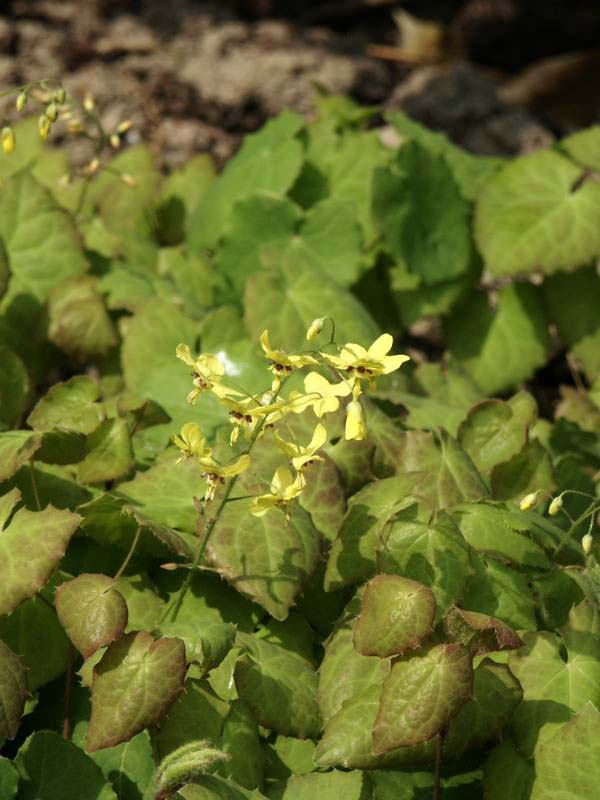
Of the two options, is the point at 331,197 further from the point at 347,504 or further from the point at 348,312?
the point at 347,504

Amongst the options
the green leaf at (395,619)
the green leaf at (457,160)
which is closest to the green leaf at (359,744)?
the green leaf at (395,619)

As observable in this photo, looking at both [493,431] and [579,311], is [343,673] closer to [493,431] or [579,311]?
[493,431]

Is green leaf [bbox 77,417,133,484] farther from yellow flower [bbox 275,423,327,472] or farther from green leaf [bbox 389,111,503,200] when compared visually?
green leaf [bbox 389,111,503,200]

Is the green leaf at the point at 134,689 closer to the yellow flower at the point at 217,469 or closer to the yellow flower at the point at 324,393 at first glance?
the yellow flower at the point at 217,469

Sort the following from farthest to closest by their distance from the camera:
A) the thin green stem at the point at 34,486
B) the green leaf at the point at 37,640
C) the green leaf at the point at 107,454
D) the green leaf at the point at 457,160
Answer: the green leaf at the point at 457,160 → the green leaf at the point at 107,454 → the thin green stem at the point at 34,486 → the green leaf at the point at 37,640

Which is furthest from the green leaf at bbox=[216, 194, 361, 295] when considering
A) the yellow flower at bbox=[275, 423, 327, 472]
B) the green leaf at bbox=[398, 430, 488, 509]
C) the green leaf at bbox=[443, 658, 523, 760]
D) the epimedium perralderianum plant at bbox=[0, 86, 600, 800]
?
the green leaf at bbox=[443, 658, 523, 760]

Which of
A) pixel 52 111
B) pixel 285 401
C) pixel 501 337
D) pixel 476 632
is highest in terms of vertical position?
pixel 52 111

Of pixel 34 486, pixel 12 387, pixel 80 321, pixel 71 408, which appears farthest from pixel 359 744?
pixel 80 321
